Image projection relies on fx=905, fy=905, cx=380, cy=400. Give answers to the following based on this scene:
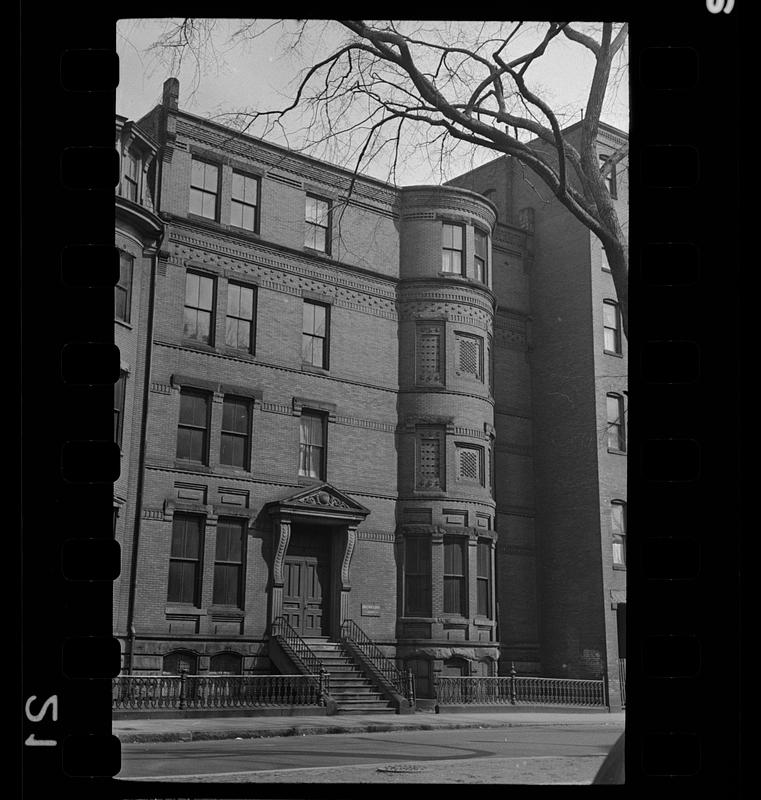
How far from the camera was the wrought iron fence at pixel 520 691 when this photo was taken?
14.1m

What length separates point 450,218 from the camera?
1903cm

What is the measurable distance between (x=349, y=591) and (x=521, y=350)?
553 cm

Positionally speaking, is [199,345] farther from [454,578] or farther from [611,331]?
[454,578]

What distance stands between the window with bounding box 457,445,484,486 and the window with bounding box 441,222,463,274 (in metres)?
4.08

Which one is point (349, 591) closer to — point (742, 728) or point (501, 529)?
point (501, 529)

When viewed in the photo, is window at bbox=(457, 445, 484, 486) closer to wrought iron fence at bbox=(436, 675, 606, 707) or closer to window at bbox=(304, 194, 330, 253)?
wrought iron fence at bbox=(436, 675, 606, 707)

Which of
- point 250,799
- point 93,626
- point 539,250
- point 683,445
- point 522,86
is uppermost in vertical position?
point 539,250

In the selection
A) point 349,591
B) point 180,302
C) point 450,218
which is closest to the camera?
point 180,302

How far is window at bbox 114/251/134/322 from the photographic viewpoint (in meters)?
14.7

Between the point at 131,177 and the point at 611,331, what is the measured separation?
923 cm

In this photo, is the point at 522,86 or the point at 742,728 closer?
the point at 742,728

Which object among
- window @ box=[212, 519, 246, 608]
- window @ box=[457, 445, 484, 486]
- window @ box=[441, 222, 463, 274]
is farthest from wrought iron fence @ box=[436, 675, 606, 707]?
window @ box=[441, 222, 463, 274]

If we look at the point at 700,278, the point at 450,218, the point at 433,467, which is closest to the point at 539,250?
the point at 450,218

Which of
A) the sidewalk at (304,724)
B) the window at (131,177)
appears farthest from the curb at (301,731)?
the window at (131,177)
